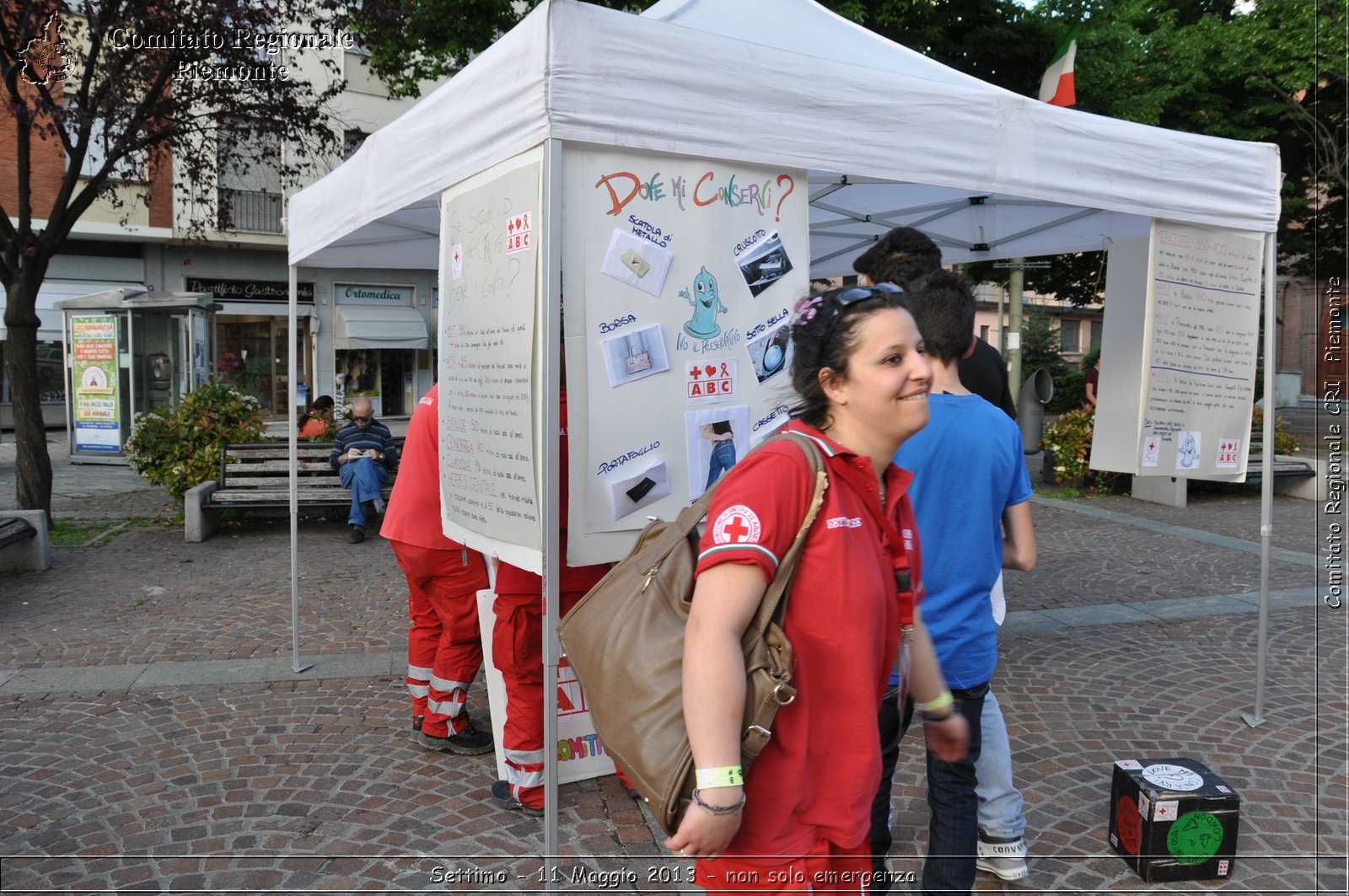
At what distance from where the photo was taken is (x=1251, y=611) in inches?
254

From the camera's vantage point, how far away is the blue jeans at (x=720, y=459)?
2916mm

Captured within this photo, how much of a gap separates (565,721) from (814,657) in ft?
7.37

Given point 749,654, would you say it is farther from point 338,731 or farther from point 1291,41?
point 1291,41

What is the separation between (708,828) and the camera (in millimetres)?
1518

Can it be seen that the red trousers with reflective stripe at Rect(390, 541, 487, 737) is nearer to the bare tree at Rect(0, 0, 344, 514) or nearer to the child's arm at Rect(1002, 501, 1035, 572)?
the child's arm at Rect(1002, 501, 1035, 572)

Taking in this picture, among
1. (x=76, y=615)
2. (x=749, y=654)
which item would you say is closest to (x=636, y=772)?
(x=749, y=654)

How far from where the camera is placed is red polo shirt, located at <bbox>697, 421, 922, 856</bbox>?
161cm

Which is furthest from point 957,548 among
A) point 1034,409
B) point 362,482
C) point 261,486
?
point 1034,409

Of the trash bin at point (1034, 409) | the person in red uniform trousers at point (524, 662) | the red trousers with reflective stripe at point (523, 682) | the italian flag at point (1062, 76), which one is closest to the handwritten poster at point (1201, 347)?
the person in red uniform trousers at point (524, 662)

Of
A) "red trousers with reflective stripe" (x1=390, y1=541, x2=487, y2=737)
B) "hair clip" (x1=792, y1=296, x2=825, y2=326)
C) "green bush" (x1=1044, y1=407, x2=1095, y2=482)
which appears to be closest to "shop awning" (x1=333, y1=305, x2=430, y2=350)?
"green bush" (x1=1044, y1=407, x2=1095, y2=482)

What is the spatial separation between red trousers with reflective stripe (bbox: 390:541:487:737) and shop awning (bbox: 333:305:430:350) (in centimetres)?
2058

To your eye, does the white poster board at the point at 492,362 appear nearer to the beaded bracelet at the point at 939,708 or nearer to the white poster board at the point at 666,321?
the white poster board at the point at 666,321

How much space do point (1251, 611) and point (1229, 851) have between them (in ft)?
13.2

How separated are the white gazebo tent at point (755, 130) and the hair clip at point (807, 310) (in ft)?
2.79
